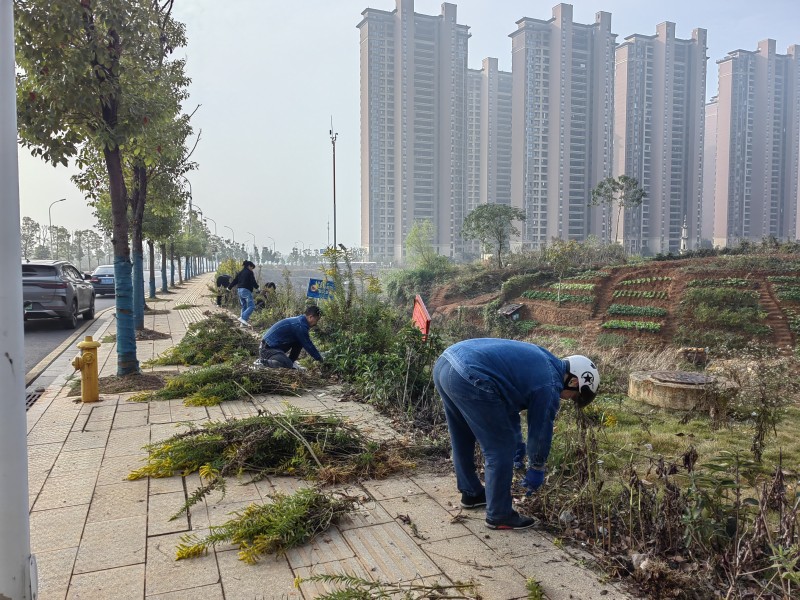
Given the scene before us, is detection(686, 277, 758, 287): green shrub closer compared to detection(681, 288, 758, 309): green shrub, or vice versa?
detection(681, 288, 758, 309): green shrub

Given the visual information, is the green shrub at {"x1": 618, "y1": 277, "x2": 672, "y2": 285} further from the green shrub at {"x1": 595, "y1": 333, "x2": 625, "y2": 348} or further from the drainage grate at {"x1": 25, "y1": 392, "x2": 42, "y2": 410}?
the drainage grate at {"x1": 25, "y1": 392, "x2": 42, "y2": 410}

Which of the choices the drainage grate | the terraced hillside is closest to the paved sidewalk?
the drainage grate

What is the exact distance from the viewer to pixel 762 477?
5.59m

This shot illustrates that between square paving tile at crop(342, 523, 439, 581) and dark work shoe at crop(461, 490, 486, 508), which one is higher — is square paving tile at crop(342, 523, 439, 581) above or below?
below

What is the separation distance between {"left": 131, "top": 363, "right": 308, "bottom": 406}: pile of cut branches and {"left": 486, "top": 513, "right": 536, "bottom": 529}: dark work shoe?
4268 millimetres

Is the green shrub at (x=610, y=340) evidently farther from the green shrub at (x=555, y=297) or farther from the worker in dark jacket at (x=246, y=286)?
the worker in dark jacket at (x=246, y=286)

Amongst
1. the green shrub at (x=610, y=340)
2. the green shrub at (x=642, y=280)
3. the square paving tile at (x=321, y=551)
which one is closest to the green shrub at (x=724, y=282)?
the green shrub at (x=642, y=280)

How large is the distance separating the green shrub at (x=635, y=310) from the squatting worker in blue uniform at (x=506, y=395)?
64.0 ft

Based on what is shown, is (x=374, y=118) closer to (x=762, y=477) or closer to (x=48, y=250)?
(x=48, y=250)

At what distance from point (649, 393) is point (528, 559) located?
6673 mm

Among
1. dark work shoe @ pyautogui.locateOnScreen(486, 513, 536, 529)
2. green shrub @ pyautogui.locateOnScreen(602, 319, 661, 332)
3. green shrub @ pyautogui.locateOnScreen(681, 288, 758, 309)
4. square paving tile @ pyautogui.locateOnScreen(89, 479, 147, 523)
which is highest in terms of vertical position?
green shrub @ pyautogui.locateOnScreen(681, 288, 758, 309)

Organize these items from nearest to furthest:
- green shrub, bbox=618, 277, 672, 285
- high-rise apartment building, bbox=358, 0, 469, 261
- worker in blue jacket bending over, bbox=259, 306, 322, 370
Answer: worker in blue jacket bending over, bbox=259, 306, 322, 370
green shrub, bbox=618, 277, 672, 285
high-rise apartment building, bbox=358, 0, 469, 261

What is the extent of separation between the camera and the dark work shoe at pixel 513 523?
400cm

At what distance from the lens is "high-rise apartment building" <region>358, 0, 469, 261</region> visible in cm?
7450
